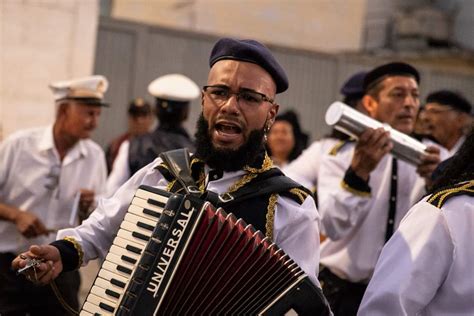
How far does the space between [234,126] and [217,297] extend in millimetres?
766

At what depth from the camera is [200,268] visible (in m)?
3.46

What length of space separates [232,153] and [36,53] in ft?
17.9

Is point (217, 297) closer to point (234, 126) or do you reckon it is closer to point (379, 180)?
point (234, 126)

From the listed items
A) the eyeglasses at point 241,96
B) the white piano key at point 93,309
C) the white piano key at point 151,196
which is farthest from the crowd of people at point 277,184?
the white piano key at point 93,309

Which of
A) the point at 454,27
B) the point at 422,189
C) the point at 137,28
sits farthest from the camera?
the point at 454,27

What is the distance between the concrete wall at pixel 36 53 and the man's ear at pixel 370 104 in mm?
3820

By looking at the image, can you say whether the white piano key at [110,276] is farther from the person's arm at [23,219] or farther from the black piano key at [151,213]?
the person's arm at [23,219]

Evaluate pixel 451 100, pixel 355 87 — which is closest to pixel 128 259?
pixel 355 87

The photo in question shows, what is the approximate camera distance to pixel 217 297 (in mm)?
3480

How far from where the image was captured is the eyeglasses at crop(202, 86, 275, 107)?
389cm

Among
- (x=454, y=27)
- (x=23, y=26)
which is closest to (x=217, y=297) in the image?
(x=23, y=26)

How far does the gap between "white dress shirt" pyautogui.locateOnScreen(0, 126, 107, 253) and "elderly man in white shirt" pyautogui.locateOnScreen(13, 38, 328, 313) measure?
2201mm

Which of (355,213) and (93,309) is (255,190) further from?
(355,213)

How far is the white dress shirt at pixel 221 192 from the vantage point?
386cm
